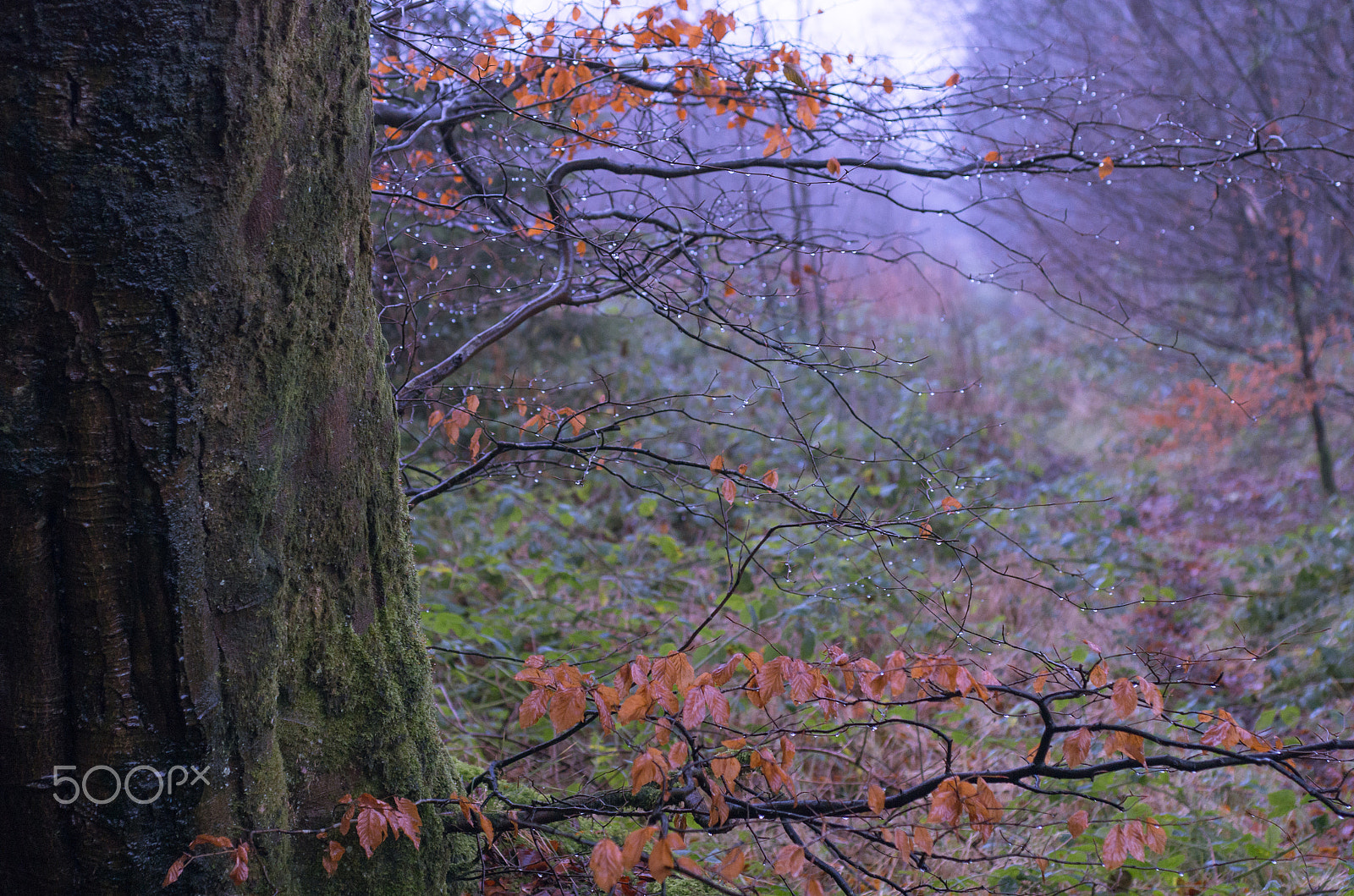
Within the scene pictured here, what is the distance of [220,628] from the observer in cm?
145

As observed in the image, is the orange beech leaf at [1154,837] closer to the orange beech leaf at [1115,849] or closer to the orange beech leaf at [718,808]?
the orange beech leaf at [1115,849]

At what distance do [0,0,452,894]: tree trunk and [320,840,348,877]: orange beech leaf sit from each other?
79mm

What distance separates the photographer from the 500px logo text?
1373 millimetres

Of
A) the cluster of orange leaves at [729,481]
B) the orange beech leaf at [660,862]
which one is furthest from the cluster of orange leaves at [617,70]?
the orange beech leaf at [660,862]

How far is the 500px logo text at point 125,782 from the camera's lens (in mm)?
1373

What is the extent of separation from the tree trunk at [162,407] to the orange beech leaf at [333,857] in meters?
0.08

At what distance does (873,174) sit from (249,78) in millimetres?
2477

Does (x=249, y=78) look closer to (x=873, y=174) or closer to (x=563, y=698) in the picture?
(x=563, y=698)

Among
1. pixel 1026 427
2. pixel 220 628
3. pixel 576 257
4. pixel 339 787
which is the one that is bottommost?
pixel 339 787

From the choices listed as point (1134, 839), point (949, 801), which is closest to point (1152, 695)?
point (1134, 839)

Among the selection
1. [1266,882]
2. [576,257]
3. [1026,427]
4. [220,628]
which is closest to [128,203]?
[220,628]

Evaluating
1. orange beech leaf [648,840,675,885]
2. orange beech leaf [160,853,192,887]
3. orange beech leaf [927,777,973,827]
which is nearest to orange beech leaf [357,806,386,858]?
orange beech leaf [160,853,192,887]

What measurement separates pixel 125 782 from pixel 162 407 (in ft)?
2.14

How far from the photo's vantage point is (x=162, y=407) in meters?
1.35
